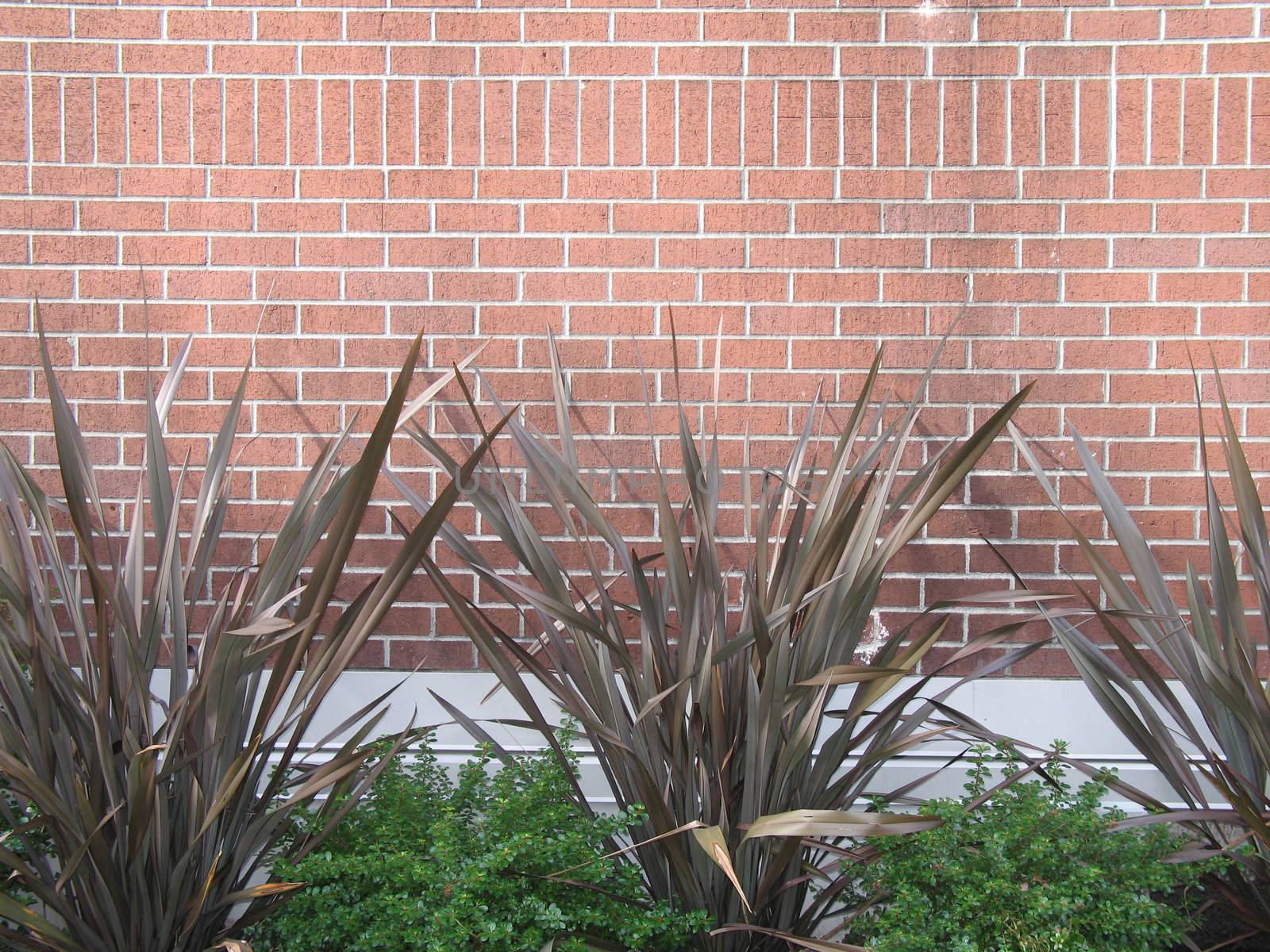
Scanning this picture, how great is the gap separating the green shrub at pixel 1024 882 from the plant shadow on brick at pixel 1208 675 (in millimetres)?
203

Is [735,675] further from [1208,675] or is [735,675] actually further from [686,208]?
[686,208]

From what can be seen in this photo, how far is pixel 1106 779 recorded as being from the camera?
1941 millimetres

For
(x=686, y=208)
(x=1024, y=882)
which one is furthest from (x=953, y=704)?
(x=686, y=208)

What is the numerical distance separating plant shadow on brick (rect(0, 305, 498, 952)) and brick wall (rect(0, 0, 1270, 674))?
2.19 ft

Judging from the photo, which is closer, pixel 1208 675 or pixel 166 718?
pixel 166 718

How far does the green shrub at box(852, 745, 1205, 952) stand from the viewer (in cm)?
166

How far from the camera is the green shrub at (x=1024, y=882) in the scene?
1660 millimetres

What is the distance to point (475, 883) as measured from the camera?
5.42 feet

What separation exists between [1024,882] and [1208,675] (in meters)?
0.73

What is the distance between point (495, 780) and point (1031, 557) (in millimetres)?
1597

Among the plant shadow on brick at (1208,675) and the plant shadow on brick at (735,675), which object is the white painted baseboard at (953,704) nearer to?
the plant shadow on brick at (1208,675)

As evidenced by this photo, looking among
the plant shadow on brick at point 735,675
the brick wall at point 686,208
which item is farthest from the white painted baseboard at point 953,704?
the plant shadow on brick at point 735,675

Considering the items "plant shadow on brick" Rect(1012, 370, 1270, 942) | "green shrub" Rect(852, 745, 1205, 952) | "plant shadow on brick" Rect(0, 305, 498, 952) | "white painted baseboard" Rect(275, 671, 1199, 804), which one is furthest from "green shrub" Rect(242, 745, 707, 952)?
"plant shadow on brick" Rect(1012, 370, 1270, 942)

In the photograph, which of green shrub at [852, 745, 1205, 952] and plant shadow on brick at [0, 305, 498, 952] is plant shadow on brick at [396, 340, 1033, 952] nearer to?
green shrub at [852, 745, 1205, 952]
